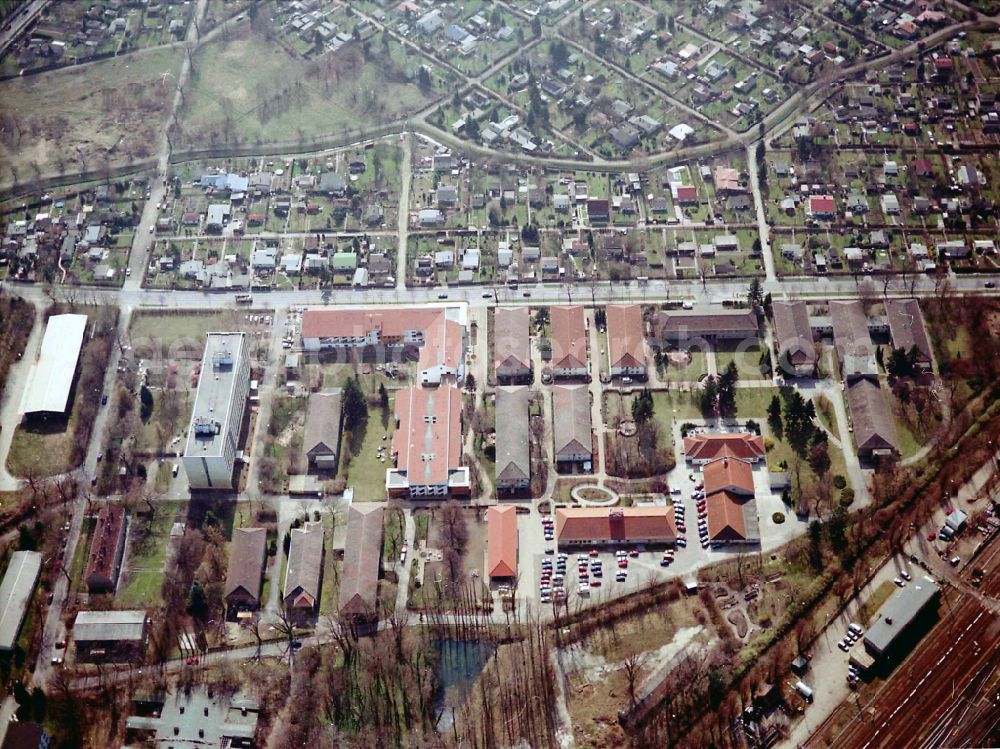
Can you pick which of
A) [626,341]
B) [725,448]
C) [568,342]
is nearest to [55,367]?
[568,342]

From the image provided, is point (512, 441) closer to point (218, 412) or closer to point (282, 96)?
point (218, 412)

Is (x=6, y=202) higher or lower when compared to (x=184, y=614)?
higher

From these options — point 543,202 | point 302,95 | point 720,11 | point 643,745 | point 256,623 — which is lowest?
point 643,745

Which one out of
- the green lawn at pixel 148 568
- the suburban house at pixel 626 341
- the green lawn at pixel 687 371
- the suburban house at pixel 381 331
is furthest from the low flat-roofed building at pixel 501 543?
the green lawn at pixel 148 568

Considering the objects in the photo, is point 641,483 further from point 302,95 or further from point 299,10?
point 299,10

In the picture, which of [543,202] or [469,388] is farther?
[543,202]

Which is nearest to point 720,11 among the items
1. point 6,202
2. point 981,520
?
point 981,520
